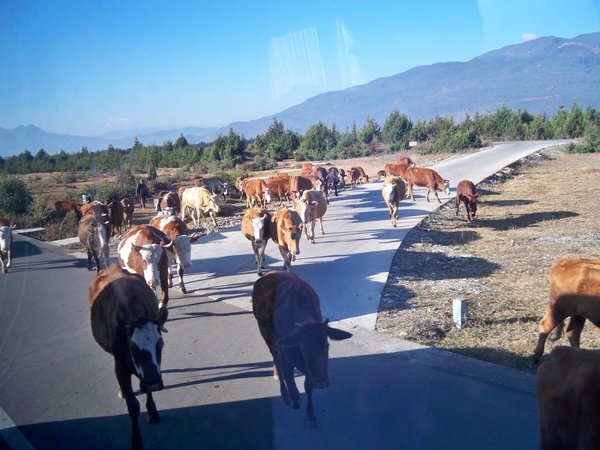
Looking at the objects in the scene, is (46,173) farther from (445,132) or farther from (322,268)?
(445,132)

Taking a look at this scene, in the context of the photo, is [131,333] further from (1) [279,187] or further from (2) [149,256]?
(1) [279,187]

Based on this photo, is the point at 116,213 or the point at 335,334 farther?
the point at 116,213

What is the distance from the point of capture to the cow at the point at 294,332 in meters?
5.64

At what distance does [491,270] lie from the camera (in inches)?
489

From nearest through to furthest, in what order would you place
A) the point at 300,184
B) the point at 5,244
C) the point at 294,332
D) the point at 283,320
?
the point at 294,332
the point at 283,320
the point at 5,244
the point at 300,184

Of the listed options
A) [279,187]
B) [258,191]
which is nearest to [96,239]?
[258,191]

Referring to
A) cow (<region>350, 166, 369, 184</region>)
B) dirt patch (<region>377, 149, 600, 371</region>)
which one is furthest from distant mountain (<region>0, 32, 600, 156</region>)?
dirt patch (<region>377, 149, 600, 371</region>)

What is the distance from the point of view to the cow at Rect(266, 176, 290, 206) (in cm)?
2559

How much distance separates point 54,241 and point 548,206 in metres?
19.6

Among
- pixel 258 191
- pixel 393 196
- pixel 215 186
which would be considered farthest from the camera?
pixel 215 186

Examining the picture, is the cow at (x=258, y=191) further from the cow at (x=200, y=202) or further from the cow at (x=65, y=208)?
the cow at (x=65, y=208)

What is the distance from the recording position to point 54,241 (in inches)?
757

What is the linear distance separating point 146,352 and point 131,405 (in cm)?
81

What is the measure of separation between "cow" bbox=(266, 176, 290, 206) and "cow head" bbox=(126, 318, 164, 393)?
65.6 feet
